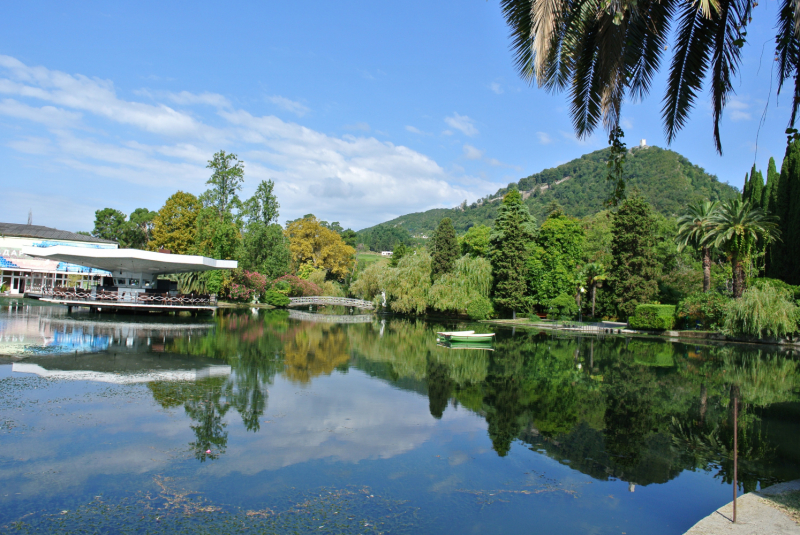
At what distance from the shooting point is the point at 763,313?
31.9 m

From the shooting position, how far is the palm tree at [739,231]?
35188 millimetres

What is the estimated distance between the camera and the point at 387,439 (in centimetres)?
1066

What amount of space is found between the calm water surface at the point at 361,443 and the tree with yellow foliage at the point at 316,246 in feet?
165

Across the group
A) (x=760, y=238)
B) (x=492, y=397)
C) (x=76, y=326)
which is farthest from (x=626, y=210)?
(x=76, y=326)

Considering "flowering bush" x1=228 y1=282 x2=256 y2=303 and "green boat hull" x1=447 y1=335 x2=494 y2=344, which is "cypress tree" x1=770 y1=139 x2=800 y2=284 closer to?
"green boat hull" x1=447 y1=335 x2=494 y2=344

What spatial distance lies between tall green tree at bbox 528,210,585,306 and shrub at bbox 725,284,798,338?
16024 mm

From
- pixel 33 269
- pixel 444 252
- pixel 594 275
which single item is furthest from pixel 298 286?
pixel 594 275

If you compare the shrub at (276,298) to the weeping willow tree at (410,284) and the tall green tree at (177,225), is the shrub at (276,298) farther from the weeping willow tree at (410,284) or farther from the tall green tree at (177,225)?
the weeping willow tree at (410,284)

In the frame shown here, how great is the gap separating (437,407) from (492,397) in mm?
2090

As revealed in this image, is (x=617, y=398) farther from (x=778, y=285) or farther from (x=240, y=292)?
(x=240, y=292)

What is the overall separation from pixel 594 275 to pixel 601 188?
104m

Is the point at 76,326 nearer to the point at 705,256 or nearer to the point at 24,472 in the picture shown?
the point at 24,472

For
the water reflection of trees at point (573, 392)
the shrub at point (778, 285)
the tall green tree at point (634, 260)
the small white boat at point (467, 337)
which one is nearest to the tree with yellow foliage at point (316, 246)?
the tall green tree at point (634, 260)

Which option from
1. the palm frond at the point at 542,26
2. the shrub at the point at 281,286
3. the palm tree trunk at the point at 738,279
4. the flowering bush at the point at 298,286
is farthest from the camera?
the flowering bush at the point at 298,286
